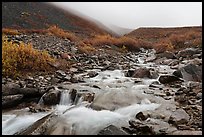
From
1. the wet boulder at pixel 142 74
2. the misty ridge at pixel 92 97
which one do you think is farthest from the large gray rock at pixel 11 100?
the wet boulder at pixel 142 74

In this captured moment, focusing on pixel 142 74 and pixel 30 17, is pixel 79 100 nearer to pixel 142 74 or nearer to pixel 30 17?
pixel 142 74

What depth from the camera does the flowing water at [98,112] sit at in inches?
247

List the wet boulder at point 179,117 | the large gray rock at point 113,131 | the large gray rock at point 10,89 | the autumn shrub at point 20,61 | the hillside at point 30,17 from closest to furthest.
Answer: the large gray rock at point 113,131, the wet boulder at point 179,117, the large gray rock at point 10,89, the autumn shrub at point 20,61, the hillside at point 30,17

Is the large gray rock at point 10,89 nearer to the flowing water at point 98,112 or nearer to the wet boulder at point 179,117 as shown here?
the flowing water at point 98,112

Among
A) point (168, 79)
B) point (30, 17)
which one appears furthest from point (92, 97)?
point (30, 17)

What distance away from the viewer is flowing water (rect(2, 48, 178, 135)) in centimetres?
628

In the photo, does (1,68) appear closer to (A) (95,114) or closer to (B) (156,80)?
(A) (95,114)

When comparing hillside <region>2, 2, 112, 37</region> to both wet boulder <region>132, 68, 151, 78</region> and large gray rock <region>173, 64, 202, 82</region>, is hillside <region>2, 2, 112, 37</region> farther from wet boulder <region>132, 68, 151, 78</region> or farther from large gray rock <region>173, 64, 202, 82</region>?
large gray rock <region>173, 64, 202, 82</region>

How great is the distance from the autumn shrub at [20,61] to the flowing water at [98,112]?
184cm

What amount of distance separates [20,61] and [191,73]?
5.16 m

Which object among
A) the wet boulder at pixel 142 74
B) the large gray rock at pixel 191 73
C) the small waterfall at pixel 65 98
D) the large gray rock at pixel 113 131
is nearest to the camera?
the large gray rock at pixel 113 131

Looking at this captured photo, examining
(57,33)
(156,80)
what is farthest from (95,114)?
(57,33)

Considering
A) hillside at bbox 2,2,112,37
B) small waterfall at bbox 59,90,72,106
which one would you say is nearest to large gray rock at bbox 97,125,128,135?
small waterfall at bbox 59,90,72,106

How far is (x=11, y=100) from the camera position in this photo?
7.63 m
